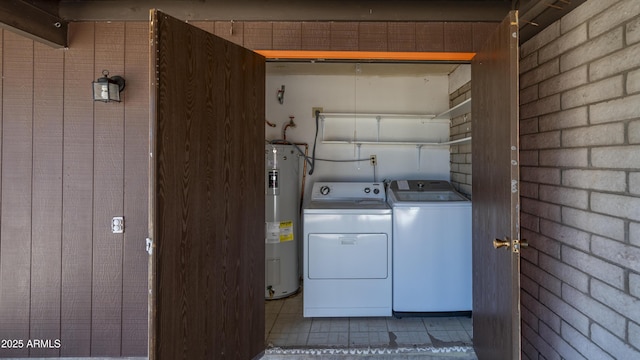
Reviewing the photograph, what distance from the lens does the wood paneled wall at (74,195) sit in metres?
1.96

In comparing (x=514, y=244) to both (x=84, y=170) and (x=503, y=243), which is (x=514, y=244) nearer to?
(x=503, y=243)

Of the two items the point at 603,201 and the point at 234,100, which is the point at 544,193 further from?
the point at 234,100

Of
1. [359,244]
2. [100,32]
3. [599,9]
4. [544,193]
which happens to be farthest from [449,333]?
[100,32]

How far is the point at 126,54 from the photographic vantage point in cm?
196

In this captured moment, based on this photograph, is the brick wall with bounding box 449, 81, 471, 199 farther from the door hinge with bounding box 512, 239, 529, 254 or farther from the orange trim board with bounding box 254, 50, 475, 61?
the door hinge with bounding box 512, 239, 529, 254

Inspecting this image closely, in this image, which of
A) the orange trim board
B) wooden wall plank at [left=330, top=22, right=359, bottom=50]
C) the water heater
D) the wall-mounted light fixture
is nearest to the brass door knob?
the orange trim board

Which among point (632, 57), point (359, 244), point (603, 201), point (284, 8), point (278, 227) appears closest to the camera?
point (632, 57)

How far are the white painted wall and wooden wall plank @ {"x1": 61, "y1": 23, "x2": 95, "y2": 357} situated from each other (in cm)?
171

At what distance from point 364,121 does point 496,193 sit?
206 cm

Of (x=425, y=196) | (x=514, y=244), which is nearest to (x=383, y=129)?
(x=425, y=196)

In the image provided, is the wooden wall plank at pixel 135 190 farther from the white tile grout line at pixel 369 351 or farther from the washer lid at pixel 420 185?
the washer lid at pixel 420 185

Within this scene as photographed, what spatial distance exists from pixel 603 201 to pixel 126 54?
8.62 feet

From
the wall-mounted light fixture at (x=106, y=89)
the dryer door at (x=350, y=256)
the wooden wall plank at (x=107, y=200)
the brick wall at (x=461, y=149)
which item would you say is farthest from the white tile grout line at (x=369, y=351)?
the wall-mounted light fixture at (x=106, y=89)

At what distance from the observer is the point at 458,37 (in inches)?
77.5
